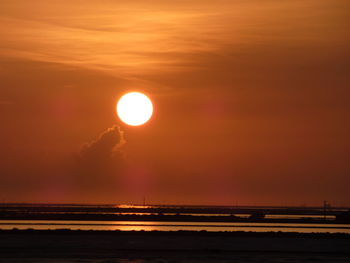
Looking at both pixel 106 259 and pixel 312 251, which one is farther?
pixel 312 251

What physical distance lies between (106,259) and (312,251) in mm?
15712

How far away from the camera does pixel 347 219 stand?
12888 centimetres

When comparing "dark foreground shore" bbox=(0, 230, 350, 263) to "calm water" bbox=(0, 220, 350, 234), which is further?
"calm water" bbox=(0, 220, 350, 234)

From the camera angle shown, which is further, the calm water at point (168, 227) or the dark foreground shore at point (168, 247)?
the calm water at point (168, 227)

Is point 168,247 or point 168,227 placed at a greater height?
point 168,227

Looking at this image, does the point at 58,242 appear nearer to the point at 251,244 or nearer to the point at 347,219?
the point at 251,244

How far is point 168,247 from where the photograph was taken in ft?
177

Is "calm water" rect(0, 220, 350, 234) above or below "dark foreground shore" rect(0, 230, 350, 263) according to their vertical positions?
above

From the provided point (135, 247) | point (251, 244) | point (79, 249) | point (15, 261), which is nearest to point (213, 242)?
point (251, 244)

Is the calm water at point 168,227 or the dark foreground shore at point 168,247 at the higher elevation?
the calm water at point 168,227

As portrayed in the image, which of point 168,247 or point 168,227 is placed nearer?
point 168,247

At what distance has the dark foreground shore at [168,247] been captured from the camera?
4512cm

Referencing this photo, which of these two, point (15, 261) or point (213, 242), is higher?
point (213, 242)

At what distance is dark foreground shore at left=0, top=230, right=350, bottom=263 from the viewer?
4512cm
